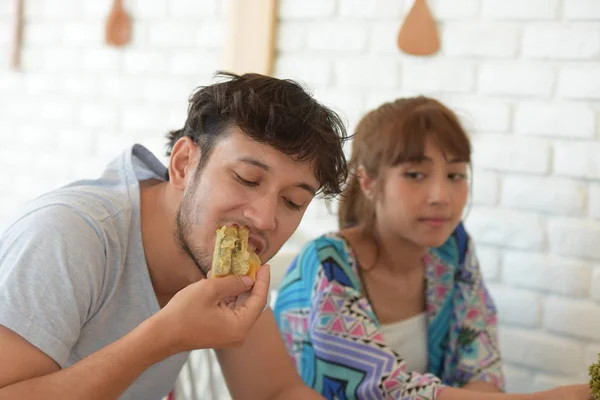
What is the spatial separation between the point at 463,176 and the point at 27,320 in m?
1.00

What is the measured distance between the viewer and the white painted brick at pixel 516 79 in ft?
5.74

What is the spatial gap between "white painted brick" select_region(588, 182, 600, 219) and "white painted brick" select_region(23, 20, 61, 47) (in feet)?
6.16

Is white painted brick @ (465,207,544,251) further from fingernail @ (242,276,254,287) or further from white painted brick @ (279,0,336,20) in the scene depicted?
fingernail @ (242,276,254,287)

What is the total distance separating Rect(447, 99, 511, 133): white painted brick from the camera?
1.81 m

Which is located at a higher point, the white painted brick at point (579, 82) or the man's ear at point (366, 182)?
the white painted brick at point (579, 82)

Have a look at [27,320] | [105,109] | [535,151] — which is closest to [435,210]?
[535,151]

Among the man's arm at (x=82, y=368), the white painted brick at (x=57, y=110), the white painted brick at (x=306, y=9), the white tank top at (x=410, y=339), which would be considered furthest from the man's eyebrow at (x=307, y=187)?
the white painted brick at (x=57, y=110)

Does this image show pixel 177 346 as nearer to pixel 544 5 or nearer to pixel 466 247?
pixel 466 247

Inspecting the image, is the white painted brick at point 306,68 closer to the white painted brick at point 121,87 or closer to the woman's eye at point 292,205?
the white painted brick at point 121,87

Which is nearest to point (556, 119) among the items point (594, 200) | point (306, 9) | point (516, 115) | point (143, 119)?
point (516, 115)

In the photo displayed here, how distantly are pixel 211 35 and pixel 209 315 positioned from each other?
1492 mm

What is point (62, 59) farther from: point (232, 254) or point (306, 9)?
point (232, 254)

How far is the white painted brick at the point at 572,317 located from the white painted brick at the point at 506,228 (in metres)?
0.15

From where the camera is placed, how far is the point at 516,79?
5.86ft
